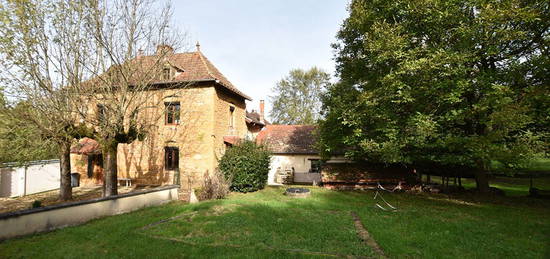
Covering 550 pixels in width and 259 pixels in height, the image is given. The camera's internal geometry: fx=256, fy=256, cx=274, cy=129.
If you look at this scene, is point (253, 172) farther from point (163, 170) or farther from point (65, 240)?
point (65, 240)

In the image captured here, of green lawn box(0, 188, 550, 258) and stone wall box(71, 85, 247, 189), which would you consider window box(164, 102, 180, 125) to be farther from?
green lawn box(0, 188, 550, 258)

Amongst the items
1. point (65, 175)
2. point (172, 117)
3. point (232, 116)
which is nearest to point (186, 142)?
point (172, 117)

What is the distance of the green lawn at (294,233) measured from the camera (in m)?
5.72

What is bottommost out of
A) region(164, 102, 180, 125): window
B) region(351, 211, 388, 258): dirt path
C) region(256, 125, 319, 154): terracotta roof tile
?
region(351, 211, 388, 258): dirt path

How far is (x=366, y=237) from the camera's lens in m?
6.80

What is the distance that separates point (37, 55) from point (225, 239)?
1013 centimetres

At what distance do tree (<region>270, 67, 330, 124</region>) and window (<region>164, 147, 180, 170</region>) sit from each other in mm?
26573

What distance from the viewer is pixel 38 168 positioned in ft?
50.4

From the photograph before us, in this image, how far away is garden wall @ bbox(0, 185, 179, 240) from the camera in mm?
6641

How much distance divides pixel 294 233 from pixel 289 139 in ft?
55.0

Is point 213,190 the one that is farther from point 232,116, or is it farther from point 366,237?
point 232,116

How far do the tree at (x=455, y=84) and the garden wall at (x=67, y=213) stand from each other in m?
9.80

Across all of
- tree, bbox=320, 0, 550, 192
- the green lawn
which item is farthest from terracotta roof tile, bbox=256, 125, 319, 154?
the green lawn

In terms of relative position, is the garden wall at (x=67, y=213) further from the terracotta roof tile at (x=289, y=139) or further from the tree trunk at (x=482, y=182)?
the tree trunk at (x=482, y=182)
